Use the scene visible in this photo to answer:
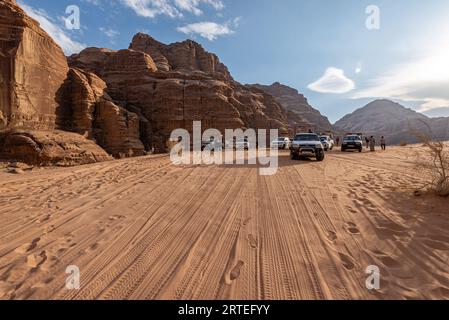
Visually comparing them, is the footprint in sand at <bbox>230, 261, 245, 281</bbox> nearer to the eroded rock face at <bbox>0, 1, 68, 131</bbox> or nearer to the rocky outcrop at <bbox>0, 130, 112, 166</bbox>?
the rocky outcrop at <bbox>0, 130, 112, 166</bbox>

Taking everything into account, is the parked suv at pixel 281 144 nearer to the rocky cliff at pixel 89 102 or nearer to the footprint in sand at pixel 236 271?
the rocky cliff at pixel 89 102

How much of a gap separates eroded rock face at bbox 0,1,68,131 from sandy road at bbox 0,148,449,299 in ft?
44.9

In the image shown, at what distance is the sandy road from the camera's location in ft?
9.02

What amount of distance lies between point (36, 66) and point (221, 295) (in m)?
24.1

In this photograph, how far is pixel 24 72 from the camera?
58.7 ft

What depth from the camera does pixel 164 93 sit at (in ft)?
132

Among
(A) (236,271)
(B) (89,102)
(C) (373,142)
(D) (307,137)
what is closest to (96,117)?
(B) (89,102)

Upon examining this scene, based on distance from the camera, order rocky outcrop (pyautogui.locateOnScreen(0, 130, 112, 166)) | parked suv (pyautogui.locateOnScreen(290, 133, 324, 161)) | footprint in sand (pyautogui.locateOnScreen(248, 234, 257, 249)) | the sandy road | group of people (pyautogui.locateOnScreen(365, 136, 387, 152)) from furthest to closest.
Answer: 1. group of people (pyautogui.locateOnScreen(365, 136, 387, 152))
2. rocky outcrop (pyautogui.locateOnScreen(0, 130, 112, 166))
3. parked suv (pyautogui.locateOnScreen(290, 133, 324, 161))
4. footprint in sand (pyautogui.locateOnScreen(248, 234, 257, 249))
5. the sandy road

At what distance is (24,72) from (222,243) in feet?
71.8

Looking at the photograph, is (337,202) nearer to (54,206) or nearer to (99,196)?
(99,196)

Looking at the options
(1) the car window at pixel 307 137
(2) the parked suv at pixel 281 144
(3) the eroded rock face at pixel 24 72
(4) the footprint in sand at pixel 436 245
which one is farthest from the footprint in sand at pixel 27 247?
(2) the parked suv at pixel 281 144

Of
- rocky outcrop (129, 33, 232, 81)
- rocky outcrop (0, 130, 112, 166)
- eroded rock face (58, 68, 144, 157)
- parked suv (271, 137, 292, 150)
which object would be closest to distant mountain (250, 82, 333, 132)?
rocky outcrop (129, 33, 232, 81)

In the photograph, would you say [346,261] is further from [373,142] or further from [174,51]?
[174,51]

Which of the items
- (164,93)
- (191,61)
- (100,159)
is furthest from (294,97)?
(100,159)
